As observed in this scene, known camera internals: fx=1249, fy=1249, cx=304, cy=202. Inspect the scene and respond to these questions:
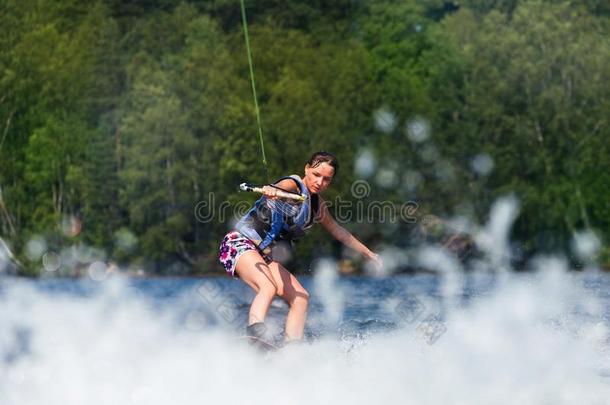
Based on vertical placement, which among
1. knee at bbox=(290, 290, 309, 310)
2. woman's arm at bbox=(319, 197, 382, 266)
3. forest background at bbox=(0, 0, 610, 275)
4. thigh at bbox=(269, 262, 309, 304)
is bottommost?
forest background at bbox=(0, 0, 610, 275)

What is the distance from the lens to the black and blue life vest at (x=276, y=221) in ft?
26.8

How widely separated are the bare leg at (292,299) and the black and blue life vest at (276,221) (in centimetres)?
19

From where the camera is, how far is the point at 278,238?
8.39 meters

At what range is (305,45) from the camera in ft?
155

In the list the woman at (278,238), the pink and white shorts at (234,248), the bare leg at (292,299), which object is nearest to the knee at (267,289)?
the woman at (278,238)

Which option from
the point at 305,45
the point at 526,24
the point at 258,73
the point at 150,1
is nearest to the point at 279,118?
the point at 258,73

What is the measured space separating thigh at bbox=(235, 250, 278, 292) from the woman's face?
587 mm

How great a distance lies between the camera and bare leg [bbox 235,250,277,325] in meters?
8.01

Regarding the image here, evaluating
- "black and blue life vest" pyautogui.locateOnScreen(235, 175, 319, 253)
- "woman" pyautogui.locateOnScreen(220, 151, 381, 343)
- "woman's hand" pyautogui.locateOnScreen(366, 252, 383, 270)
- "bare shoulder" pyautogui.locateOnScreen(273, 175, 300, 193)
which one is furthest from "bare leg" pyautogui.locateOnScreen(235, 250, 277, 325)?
"woman's hand" pyautogui.locateOnScreen(366, 252, 383, 270)

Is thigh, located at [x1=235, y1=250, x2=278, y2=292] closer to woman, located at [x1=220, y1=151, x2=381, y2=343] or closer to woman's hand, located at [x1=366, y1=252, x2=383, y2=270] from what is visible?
woman, located at [x1=220, y1=151, x2=381, y2=343]

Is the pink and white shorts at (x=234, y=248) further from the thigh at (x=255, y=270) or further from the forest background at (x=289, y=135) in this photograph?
the forest background at (x=289, y=135)

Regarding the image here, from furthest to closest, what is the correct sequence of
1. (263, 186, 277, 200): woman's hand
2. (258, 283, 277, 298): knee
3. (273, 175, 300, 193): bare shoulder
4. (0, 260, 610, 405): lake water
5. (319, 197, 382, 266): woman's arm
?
(319, 197, 382, 266): woman's arm → (258, 283, 277, 298): knee → (273, 175, 300, 193): bare shoulder → (263, 186, 277, 200): woman's hand → (0, 260, 610, 405): lake water

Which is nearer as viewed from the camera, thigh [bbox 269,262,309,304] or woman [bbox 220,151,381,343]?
woman [bbox 220,151,381,343]

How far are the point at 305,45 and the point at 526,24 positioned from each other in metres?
8.44
